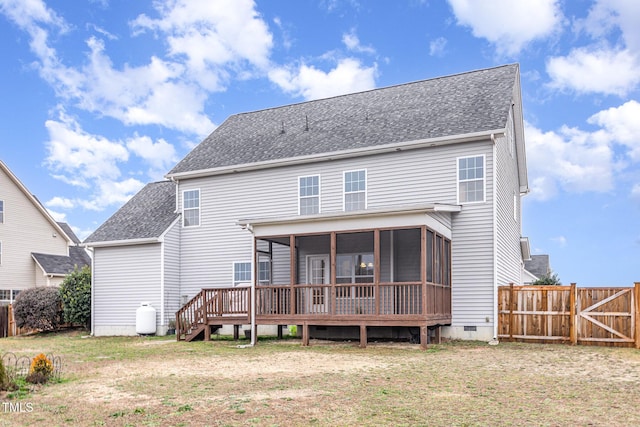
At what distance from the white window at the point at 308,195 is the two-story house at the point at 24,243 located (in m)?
16.4

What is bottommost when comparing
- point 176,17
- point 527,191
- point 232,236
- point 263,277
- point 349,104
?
Answer: point 263,277

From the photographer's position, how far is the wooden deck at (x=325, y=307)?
15047 mm

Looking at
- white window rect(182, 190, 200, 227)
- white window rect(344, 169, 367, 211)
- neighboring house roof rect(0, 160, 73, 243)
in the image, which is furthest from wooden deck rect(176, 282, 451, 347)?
neighboring house roof rect(0, 160, 73, 243)

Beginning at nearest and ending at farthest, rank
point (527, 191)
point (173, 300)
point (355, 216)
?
point (355, 216) < point (173, 300) < point (527, 191)

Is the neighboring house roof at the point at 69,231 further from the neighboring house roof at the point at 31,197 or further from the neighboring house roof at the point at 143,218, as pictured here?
the neighboring house roof at the point at 143,218

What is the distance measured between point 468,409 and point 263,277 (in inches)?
520

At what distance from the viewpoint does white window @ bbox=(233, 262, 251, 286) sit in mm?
20370

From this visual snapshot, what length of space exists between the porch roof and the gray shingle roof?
3.08 meters

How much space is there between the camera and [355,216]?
15375mm

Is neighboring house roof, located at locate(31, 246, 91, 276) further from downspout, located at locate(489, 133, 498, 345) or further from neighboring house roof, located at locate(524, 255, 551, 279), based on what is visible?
neighboring house roof, located at locate(524, 255, 551, 279)

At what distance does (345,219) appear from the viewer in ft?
51.1

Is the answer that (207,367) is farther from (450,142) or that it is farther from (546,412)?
(450,142)

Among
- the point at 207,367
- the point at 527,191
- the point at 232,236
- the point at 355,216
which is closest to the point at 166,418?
the point at 207,367
